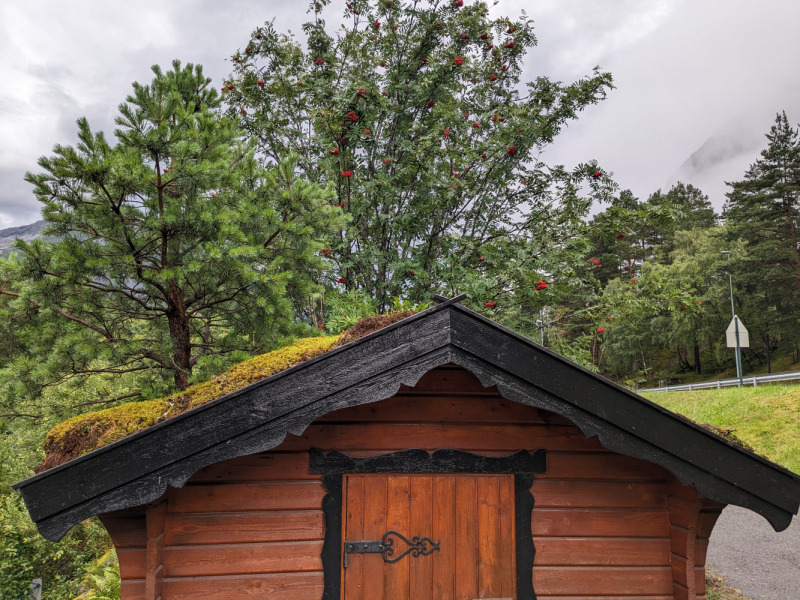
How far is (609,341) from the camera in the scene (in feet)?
136

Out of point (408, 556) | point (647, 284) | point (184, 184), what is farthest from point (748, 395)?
point (184, 184)

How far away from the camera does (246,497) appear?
3.24 m

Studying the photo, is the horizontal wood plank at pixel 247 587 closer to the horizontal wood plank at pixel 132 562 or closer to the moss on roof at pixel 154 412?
the horizontal wood plank at pixel 132 562

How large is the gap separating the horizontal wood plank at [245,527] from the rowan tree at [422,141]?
394 centimetres

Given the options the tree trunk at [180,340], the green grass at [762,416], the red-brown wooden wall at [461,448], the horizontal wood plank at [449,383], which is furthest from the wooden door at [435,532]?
the green grass at [762,416]

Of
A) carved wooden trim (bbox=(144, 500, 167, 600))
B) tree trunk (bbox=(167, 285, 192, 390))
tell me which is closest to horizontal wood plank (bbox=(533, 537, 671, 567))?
carved wooden trim (bbox=(144, 500, 167, 600))

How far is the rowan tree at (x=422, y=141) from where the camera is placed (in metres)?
7.06

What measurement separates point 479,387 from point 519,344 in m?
0.83

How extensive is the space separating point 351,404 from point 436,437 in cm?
100

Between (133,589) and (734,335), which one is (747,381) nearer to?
(734,335)

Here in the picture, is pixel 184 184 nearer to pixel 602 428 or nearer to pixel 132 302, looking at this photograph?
pixel 132 302

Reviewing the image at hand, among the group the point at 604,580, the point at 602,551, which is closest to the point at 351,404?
the point at 602,551

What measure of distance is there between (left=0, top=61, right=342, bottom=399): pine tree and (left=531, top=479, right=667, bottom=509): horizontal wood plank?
3111 millimetres

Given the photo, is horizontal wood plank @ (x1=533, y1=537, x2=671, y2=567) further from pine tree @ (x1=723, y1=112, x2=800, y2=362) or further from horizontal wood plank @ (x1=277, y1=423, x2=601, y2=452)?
pine tree @ (x1=723, y1=112, x2=800, y2=362)
